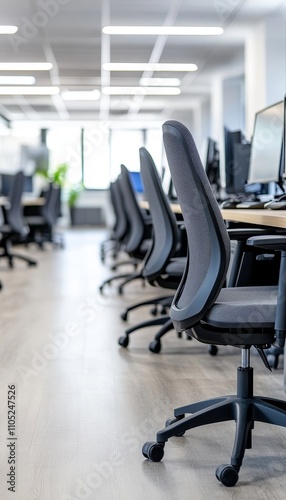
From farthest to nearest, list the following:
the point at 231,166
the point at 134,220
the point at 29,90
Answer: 1. the point at 29,90
2. the point at 231,166
3. the point at 134,220

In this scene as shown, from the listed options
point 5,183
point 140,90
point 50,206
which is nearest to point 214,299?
point 5,183

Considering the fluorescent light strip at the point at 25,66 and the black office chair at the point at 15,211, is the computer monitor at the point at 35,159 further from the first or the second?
the black office chair at the point at 15,211

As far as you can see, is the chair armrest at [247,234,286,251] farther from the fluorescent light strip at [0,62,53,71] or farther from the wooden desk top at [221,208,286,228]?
the fluorescent light strip at [0,62,53,71]

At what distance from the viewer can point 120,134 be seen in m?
19.0

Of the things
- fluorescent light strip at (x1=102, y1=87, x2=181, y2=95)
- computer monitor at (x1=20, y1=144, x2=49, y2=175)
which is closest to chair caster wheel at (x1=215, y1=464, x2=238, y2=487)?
computer monitor at (x1=20, y1=144, x2=49, y2=175)

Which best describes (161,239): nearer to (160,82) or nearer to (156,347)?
(156,347)

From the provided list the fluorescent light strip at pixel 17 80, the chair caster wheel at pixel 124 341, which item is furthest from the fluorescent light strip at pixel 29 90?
the chair caster wheel at pixel 124 341

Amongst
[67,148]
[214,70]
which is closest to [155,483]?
[214,70]

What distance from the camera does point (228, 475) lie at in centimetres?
198

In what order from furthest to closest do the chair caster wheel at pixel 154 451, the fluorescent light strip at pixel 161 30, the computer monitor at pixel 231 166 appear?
the fluorescent light strip at pixel 161 30, the computer monitor at pixel 231 166, the chair caster wheel at pixel 154 451

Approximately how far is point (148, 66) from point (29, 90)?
2.80m

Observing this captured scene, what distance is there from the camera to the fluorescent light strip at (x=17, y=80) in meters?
11.8

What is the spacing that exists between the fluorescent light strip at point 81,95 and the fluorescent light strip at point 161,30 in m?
4.57

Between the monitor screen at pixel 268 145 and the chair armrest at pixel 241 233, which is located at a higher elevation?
the monitor screen at pixel 268 145
